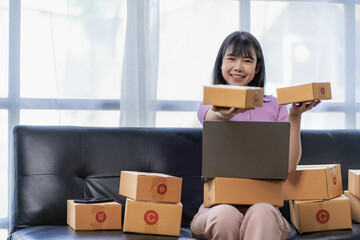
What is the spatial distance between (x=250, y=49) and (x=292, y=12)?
0.97m

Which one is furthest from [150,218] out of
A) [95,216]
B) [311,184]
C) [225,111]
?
[311,184]

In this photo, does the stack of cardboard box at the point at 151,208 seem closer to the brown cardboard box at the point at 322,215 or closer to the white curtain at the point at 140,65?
the brown cardboard box at the point at 322,215

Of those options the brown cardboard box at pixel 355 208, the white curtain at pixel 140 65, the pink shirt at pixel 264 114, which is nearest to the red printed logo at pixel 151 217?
the pink shirt at pixel 264 114

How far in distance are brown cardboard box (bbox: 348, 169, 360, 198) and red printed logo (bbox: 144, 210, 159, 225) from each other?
946 millimetres

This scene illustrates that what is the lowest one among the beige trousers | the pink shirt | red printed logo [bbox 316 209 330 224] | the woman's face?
red printed logo [bbox 316 209 330 224]

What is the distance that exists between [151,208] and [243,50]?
0.78 m

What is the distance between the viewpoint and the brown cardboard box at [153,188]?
206 centimetres

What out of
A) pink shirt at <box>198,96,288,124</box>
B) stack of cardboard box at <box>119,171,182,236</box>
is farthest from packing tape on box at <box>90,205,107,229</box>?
pink shirt at <box>198,96,288,124</box>

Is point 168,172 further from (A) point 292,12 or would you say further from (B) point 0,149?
(A) point 292,12

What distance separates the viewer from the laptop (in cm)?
186

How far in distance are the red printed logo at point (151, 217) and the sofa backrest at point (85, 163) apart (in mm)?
308

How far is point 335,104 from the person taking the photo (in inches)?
123

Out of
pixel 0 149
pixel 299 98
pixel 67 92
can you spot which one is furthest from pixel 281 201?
pixel 0 149

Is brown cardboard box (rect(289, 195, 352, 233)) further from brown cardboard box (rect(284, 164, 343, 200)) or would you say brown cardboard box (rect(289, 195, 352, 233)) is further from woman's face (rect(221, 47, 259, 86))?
woman's face (rect(221, 47, 259, 86))
